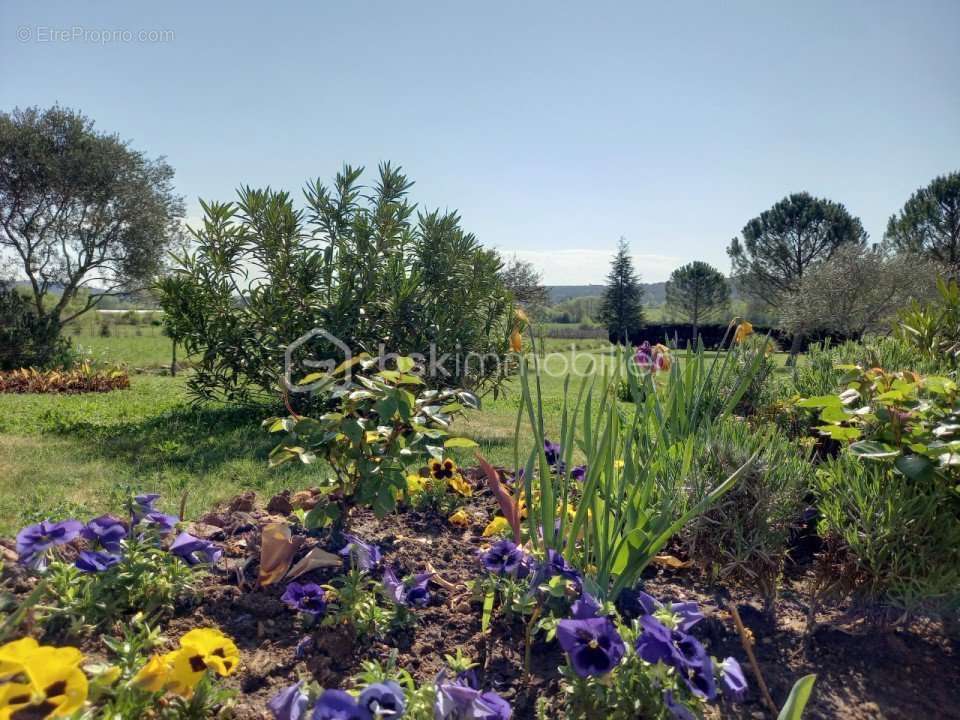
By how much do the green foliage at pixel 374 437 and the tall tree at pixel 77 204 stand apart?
1155 cm

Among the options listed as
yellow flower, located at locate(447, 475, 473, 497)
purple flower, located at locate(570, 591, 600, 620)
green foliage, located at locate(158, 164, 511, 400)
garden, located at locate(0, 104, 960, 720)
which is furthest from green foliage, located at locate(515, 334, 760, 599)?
green foliage, located at locate(158, 164, 511, 400)

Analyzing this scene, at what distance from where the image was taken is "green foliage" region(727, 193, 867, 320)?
38875 mm

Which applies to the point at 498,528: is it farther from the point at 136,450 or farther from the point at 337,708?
the point at 136,450

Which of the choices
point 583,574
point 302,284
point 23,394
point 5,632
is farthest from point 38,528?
point 23,394

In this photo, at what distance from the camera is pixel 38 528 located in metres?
1.75

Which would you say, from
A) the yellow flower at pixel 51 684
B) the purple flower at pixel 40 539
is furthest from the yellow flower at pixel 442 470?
the yellow flower at pixel 51 684

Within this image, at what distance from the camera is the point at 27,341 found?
1059 cm

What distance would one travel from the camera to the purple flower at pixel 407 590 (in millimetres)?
1787

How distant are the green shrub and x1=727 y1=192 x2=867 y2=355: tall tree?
134ft

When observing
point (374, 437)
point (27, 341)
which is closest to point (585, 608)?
point (374, 437)

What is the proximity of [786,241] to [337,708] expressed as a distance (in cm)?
4458

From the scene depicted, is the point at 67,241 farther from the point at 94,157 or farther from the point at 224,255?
the point at 224,255

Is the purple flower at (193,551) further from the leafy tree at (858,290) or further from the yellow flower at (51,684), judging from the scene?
the leafy tree at (858,290)

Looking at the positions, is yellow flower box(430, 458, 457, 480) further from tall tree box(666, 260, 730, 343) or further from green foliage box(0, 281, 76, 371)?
tall tree box(666, 260, 730, 343)
